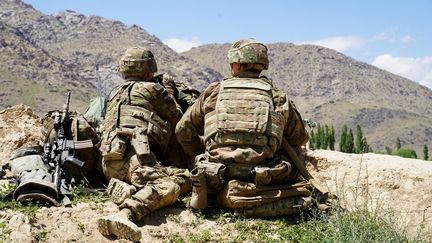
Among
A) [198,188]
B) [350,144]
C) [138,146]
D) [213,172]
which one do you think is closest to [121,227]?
[198,188]

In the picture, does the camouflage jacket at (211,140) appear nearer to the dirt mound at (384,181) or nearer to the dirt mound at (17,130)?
the dirt mound at (384,181)

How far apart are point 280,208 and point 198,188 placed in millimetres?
931

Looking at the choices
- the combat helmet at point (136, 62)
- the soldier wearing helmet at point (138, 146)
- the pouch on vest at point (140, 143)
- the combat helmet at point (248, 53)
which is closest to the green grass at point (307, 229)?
the soldier wearing helmet at point (138, 146)

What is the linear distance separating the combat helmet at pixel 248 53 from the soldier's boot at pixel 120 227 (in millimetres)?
2237

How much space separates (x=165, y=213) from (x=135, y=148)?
0.87 m

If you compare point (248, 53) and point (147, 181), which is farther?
point (248, 53)

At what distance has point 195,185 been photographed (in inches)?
Answer: 271

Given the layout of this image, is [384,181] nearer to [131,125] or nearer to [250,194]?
[250,194]

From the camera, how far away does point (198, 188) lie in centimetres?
689

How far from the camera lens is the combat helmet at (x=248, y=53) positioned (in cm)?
723

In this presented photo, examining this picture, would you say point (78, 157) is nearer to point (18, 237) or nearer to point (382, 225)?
point (18, 237)

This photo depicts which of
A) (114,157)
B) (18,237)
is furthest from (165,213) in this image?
(18,237)

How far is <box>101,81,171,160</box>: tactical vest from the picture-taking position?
24.6ft

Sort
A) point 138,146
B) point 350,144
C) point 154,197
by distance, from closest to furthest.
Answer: point 154,197
point 138,146
point 350,144
